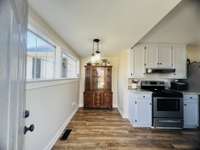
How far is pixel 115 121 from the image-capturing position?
491cm

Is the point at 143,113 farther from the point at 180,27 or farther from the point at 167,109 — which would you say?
the point at 180,27

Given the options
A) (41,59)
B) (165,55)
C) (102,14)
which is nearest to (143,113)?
(165,55)

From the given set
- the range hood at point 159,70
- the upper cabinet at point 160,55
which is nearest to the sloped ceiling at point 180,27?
the upper cabinet at point 160,55

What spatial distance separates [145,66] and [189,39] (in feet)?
4.38

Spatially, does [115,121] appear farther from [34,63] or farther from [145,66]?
[34,63]

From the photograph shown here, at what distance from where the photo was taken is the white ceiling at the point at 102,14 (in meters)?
1.97

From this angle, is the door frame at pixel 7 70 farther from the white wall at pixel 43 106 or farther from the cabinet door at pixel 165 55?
the cabinet door at pixel 165 55

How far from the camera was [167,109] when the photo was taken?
440cm

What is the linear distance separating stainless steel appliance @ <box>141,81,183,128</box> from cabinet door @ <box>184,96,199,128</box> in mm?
169

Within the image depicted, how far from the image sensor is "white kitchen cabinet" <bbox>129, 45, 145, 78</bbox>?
16.2 feet

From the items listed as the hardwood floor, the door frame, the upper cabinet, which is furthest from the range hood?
the door frame

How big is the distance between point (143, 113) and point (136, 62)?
4.70 ft

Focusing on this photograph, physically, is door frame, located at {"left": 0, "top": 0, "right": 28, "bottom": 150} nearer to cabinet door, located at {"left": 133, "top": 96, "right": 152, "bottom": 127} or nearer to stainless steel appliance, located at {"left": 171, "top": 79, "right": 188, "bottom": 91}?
cabinet door, located at {"left": 133, "top": 96, "right": 152, "bottom": 127}

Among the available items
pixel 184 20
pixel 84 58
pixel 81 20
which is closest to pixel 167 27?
Result: pixel 184 20
